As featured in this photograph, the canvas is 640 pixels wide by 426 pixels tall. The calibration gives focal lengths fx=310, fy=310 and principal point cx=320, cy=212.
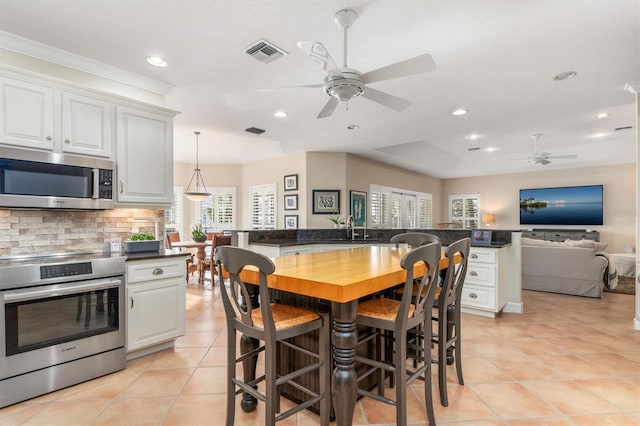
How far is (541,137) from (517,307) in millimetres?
2993

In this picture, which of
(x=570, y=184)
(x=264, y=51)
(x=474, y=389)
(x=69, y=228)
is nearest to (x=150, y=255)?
(x=69, y=228)

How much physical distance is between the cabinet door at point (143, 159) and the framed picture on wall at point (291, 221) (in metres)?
3.24

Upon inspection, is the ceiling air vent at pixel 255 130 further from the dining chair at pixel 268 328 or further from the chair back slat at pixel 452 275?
the chair back slat at pixel 452 275

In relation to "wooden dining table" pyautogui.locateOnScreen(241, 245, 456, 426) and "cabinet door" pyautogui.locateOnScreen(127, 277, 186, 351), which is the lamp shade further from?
"cabinet door" pyautogui.locateOnScreen(127, 277, 186, 351)

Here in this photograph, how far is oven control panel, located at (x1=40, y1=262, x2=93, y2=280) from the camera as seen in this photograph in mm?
2123

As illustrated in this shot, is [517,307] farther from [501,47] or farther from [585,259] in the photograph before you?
[501,47]

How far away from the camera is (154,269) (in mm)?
2697

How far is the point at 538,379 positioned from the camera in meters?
2.34

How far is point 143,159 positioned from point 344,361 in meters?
2.59

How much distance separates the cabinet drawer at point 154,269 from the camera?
257cm

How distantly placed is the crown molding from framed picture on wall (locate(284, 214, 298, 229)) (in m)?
3.51

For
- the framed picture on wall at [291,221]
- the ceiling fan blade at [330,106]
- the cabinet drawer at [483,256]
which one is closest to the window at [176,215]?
the framed picture on wall at [291,221]

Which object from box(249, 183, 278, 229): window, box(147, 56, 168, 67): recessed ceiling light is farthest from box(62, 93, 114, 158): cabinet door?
box(249, 183, 278, 229): window

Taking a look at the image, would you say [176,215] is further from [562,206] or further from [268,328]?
[562,206]
